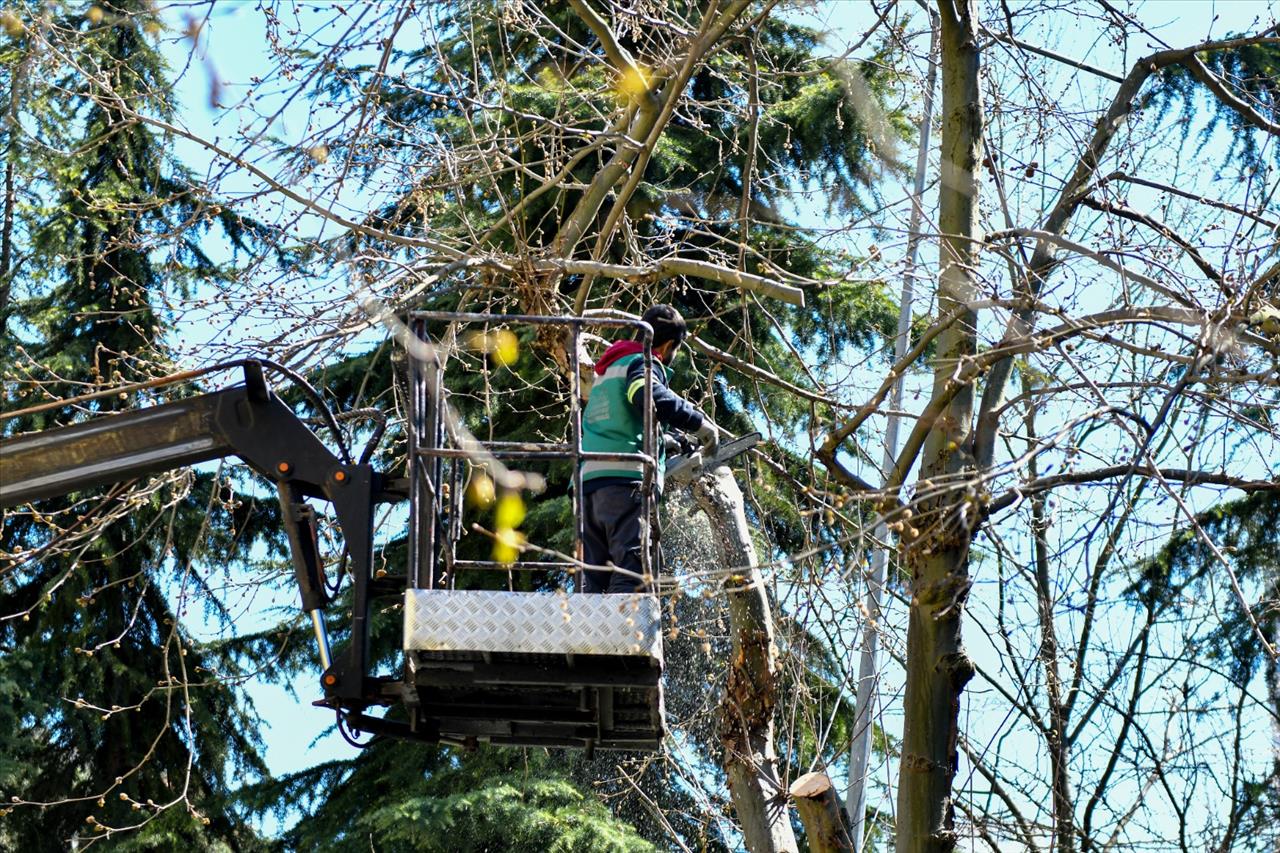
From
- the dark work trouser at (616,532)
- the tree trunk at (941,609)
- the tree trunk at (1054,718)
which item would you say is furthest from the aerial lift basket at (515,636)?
the tree trunk at (1054,718)

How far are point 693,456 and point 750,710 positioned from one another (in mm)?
1766

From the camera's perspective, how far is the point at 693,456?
8180mm

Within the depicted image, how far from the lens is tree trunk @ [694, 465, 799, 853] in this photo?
362 inches

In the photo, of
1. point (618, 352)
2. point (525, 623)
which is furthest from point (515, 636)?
point (618, 352)

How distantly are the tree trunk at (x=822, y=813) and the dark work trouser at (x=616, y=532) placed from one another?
1993 mm

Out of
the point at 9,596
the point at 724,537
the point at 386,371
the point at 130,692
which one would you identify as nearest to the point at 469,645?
the point at 724,537

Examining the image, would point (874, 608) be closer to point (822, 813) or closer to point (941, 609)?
point (822, 813)

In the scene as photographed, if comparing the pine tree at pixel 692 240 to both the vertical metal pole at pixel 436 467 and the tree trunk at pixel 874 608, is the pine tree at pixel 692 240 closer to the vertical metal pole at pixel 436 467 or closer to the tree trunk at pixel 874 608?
the tree trunk at pixel 874 608

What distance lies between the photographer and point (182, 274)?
17453mm

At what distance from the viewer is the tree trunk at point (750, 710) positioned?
920 cm

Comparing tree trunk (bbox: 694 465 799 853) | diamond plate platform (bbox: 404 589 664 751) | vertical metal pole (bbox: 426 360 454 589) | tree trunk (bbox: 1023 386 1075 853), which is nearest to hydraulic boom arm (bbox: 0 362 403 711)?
vertical metal pole (bbox: 426 360 454 589)

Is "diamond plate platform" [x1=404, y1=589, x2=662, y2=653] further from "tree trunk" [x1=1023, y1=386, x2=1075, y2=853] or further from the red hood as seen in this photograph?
"tree trunk" [x1=1023, y1=386, x2=1075, y2=853]

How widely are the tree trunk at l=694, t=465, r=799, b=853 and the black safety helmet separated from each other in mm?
1206

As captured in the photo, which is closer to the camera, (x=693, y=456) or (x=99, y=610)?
(x=693, y=456)
